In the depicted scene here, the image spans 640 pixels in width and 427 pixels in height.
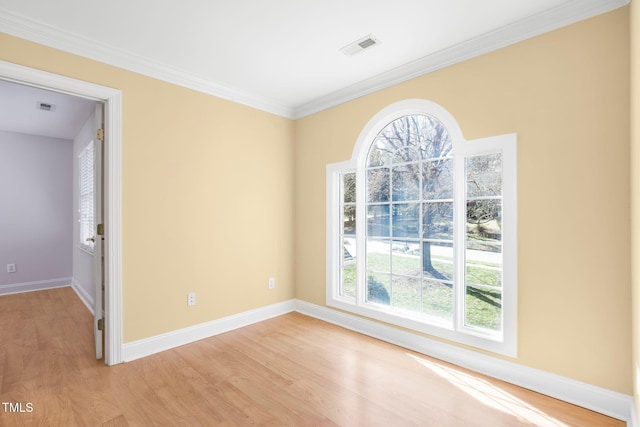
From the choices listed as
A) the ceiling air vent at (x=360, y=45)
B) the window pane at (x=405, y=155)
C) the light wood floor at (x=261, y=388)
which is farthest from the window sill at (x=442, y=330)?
the ceiling air vent at (x=360, y=45)

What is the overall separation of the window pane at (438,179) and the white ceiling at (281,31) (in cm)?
84

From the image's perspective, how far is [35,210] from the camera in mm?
4973

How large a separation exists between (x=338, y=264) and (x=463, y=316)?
1477 millimetres

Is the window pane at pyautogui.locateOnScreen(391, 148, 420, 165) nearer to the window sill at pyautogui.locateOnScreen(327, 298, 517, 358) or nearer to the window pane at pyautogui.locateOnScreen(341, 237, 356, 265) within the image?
the window pane at pyautogui.locateOnScreen(341, 237, 356, 265)

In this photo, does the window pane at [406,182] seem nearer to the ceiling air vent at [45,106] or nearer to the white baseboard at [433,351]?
the white baseboard at [433,351]

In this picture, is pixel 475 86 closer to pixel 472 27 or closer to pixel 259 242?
pixel 472 27

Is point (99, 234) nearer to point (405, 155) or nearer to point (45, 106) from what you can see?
point (45, 106)

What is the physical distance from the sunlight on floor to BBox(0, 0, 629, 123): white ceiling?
2526 millimetres

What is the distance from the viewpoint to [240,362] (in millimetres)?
2588

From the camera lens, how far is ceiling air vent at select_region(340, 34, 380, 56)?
7.89 ft

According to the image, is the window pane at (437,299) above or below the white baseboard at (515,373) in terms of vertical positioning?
above

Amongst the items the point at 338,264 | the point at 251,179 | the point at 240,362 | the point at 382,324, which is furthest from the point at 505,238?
the point at 251,179

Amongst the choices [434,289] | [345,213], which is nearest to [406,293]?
[434,289]

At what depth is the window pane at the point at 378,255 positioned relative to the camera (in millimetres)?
3145
